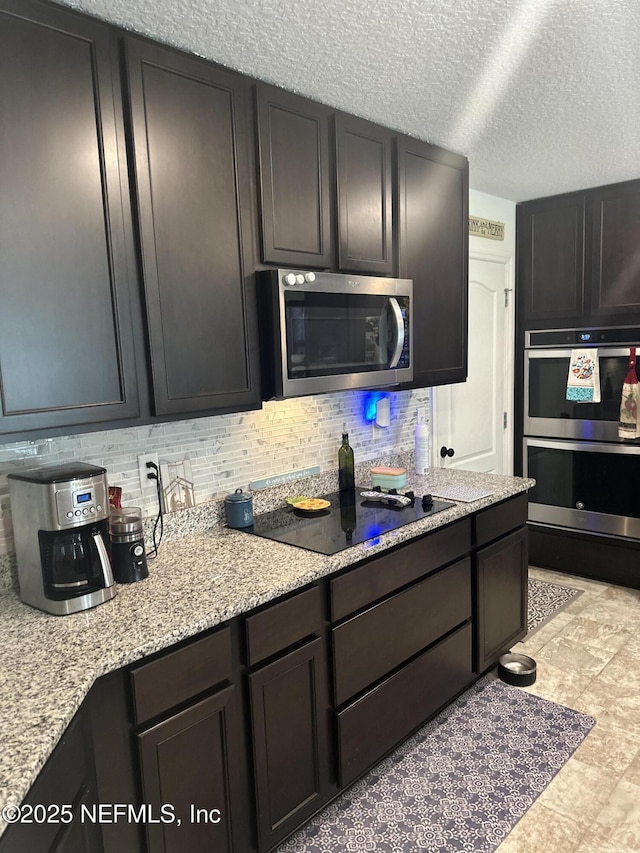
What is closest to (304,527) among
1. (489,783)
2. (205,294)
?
(205,294)

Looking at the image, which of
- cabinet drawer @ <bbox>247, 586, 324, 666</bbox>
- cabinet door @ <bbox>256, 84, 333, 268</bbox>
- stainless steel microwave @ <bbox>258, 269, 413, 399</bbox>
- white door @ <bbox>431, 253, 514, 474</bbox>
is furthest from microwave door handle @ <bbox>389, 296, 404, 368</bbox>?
white door @ <bbox>431, 253, 514, 474</bbox>

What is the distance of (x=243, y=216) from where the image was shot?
1.89 meters

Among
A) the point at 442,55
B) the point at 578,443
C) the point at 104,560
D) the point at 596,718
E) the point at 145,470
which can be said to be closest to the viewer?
the point at 104,560

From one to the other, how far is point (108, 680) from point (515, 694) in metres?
1.93

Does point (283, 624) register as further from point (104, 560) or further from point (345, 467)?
point (345, 467)

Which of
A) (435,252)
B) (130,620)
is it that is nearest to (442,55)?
(435,252)

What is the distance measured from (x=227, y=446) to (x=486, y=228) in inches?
89.7

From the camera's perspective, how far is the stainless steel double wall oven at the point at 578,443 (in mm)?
3512

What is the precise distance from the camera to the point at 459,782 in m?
2.09

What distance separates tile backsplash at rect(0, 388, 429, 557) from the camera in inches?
71.9

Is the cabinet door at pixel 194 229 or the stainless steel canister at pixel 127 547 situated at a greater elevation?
the cabinet door at pixel 194 229

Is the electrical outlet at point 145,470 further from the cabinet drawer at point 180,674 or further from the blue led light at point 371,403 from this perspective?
the blue led light at point 371,403

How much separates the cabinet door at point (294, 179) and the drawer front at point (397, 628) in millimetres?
1244

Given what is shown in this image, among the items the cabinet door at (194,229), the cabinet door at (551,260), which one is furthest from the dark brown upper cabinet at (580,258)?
the cabinet door at (194,229)
